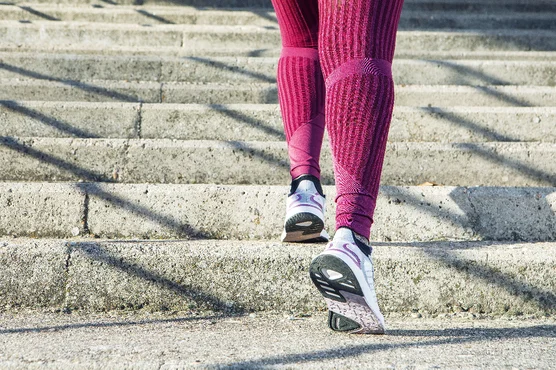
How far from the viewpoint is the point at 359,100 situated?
5.52ft

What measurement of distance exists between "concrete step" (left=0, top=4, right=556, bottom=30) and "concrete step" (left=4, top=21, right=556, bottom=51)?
0.64 m

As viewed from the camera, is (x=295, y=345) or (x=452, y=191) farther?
(x=452, y=191)

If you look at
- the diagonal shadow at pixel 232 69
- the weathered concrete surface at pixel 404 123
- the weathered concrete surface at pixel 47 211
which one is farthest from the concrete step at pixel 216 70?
the weathered concrete surface at pixel 47 211

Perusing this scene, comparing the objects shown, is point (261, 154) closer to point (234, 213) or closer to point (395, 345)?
point (234, 213)

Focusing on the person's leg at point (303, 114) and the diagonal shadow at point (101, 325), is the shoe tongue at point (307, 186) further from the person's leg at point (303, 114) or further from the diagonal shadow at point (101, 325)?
the diagonal shadow at point (101, 325)

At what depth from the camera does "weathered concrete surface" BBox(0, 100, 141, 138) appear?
3.19 meters

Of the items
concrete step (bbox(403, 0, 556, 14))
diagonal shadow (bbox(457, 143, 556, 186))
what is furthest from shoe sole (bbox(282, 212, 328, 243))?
concrete step (bbox(403, 0, 556, 14))

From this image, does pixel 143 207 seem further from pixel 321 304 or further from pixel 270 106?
pixel 270 106

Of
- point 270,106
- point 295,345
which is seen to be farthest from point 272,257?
point 270,106

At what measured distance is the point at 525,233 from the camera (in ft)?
7.77

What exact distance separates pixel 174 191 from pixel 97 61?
1.89 meters

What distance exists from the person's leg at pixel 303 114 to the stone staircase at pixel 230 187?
10 centimetres

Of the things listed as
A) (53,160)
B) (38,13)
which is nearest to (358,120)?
(53,160)

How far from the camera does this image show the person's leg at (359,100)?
1.67 metres
